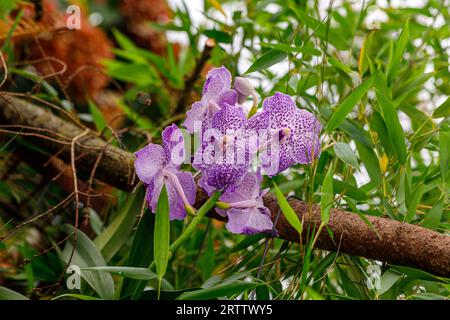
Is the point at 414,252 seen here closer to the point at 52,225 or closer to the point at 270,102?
the point at 270,102

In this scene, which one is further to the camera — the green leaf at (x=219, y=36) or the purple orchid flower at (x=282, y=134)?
the green leaf at (x=219, y=36)

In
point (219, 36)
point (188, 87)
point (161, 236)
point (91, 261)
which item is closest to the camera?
point (161, 236)

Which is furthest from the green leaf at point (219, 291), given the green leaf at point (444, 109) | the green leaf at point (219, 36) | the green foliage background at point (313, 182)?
the green leaf at point (219, 36)

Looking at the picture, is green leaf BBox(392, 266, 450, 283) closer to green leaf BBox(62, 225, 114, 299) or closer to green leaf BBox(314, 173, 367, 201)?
green leaf BBox(314, 173, 367, 201)

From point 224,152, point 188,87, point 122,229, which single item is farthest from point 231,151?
point 188,87

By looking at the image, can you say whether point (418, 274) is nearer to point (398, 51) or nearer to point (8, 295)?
point (398, 51)

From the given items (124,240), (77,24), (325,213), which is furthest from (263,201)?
(77,24)

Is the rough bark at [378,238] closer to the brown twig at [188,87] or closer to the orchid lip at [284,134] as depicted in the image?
the orchid lip at [284,134]
